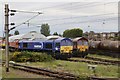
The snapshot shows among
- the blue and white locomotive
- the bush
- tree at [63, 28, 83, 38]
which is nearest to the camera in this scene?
the bush

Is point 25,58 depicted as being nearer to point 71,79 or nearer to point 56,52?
point 56,52

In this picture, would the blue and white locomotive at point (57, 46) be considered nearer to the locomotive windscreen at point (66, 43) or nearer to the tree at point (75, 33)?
the locomotive windscreen at point (66, 43)

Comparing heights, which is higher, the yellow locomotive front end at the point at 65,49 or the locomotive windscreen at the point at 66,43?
the locomotive windscreen at the point at 66,43

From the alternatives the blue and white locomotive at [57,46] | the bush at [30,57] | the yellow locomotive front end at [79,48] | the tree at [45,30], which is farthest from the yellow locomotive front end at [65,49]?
the tree at [45,30]

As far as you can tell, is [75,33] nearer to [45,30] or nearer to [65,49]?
[45,30]

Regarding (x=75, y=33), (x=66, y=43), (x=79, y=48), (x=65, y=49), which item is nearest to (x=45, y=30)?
(x=75, y=33)

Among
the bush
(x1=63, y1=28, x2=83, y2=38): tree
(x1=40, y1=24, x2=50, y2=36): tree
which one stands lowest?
the bush

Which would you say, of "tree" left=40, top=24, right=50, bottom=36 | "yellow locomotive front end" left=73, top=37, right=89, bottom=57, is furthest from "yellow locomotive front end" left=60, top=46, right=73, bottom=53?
"tree" left=40, top=24, right=50, bottom=36

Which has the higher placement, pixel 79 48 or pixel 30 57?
pixel 79 48

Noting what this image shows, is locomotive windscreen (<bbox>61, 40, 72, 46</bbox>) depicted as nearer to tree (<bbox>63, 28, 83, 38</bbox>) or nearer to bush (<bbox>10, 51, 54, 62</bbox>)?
bush (<bbox>10, 51, 54, 62</bbox>)

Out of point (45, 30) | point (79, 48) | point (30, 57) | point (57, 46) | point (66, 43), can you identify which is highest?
point (45, 30)

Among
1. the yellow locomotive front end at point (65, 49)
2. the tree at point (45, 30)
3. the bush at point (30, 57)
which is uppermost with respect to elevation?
the tree at point (45, 30)

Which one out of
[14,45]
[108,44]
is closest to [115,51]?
[108,44]

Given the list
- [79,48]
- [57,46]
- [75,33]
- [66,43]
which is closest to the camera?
[57,46]
